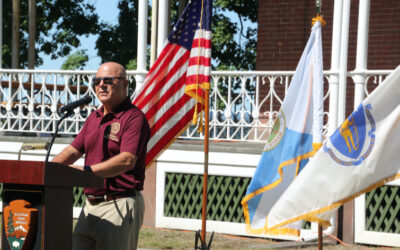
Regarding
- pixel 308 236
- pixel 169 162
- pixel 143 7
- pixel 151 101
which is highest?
pixel 143 7

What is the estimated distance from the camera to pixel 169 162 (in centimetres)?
1120

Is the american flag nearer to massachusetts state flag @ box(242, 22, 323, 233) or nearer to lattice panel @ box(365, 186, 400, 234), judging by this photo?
massachusetts state flag @ box(242, 22, 323, 233)

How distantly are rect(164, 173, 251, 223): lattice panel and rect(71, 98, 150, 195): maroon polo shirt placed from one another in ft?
19.1

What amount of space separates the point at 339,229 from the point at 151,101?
12.3 feet

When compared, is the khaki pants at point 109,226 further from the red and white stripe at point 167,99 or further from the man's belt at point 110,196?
the red and white stripe at point 167,99

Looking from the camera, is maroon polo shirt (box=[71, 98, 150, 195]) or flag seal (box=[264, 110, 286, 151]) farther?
flag seal (box=[264, 110, 286, 151])

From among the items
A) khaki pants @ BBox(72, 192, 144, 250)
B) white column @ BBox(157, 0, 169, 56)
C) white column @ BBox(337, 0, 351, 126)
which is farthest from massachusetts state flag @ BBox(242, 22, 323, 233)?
white column @ BBox(157, 0, 169, 56)

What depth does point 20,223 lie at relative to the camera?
4496 mm

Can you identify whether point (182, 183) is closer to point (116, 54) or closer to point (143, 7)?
point (143, 7)

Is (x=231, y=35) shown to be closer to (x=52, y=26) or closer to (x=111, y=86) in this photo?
(x=52, y=26)

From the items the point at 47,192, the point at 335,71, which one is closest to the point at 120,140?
the point at 47,192

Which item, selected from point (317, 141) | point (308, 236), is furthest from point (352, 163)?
point (308, 236)

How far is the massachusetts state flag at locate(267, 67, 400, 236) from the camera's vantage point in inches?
223

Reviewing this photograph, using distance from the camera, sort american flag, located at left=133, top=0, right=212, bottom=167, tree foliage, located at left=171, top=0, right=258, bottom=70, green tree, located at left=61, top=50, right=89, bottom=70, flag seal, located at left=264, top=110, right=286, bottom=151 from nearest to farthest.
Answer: flag seal, located at left=264, top=110, right=286, bottom=151
american flag, located at left=133, top=0, right=212, bottom=167
tree foliage, located at left=171, top=0, right=258, bottom=70
green tree, located at left=61, top=50, right=89, bottom=70
